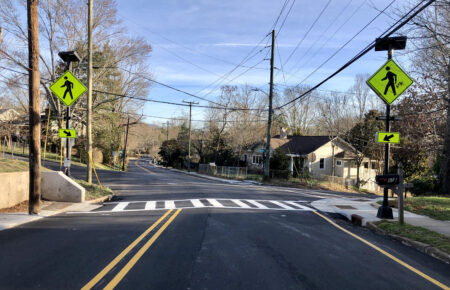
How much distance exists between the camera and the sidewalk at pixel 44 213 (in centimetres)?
841

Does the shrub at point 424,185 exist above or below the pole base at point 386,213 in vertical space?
below

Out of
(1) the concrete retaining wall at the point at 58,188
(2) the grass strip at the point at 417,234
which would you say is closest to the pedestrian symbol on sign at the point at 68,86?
(1) the concrete retaining wall at the point at 58,188

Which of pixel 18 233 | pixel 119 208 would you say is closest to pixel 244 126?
pixel 119 208

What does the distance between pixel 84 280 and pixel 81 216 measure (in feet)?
18.9

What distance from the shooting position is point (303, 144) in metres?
42.5

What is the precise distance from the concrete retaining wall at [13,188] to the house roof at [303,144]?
102ft

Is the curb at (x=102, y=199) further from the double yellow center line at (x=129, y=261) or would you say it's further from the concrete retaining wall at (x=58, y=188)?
the double yellow center line at (x=129, y=261)

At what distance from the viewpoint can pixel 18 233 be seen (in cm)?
746

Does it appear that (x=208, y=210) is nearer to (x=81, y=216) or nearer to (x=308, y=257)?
(x=81, y=216)

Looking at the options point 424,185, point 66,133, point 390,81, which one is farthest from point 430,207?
point 424,185

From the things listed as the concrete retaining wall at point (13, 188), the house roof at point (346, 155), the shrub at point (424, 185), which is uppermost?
the house roof at point (346, 155)

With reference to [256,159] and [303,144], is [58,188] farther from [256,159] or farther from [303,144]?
[256,159]

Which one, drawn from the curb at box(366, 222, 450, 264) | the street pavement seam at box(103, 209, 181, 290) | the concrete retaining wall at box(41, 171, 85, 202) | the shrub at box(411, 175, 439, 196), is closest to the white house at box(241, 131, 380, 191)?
the shrub at box(411, 175, 439, 196)

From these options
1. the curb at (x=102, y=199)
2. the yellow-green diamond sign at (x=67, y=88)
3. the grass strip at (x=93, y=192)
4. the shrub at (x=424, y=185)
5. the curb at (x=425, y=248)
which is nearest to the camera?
the curb at (x=425, y=248)
